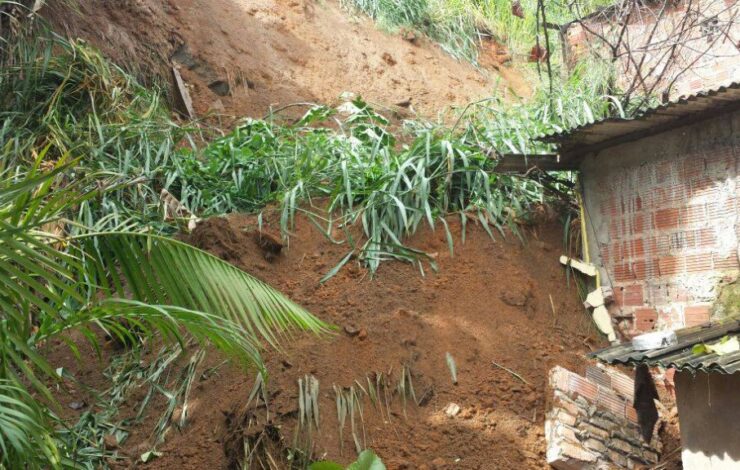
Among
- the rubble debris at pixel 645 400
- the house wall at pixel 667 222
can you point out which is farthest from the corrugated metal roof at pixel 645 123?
the rubble debris at pixel 645 400

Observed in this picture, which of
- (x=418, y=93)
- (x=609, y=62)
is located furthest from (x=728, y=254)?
(x=418, y=93)

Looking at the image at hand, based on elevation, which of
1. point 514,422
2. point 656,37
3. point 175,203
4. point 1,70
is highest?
point 656,37

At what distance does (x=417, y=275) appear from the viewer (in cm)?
700

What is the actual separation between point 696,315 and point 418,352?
1956 millimetres

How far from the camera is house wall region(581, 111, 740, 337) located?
6242mm

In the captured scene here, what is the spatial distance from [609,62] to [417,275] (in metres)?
3.96

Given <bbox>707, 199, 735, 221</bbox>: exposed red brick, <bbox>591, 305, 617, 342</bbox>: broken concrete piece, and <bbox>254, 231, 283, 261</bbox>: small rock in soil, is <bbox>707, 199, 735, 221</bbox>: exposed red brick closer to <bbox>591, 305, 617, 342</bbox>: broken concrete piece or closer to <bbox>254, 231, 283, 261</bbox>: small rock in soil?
<bbox>591, 305, 617, 342</bbox>: broken concrete piece

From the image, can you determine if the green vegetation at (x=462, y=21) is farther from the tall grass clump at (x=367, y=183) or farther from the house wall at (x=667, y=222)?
the house wall at (x=667, y=222)

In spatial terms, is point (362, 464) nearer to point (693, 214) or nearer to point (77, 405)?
point (77, 405)

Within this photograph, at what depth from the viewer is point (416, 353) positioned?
6387 millimetres

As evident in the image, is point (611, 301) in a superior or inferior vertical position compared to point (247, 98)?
inferior

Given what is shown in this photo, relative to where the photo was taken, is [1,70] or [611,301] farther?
[1,70]

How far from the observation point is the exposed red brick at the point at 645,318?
6609 mm

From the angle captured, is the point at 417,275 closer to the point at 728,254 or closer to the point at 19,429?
the point at 728,254
